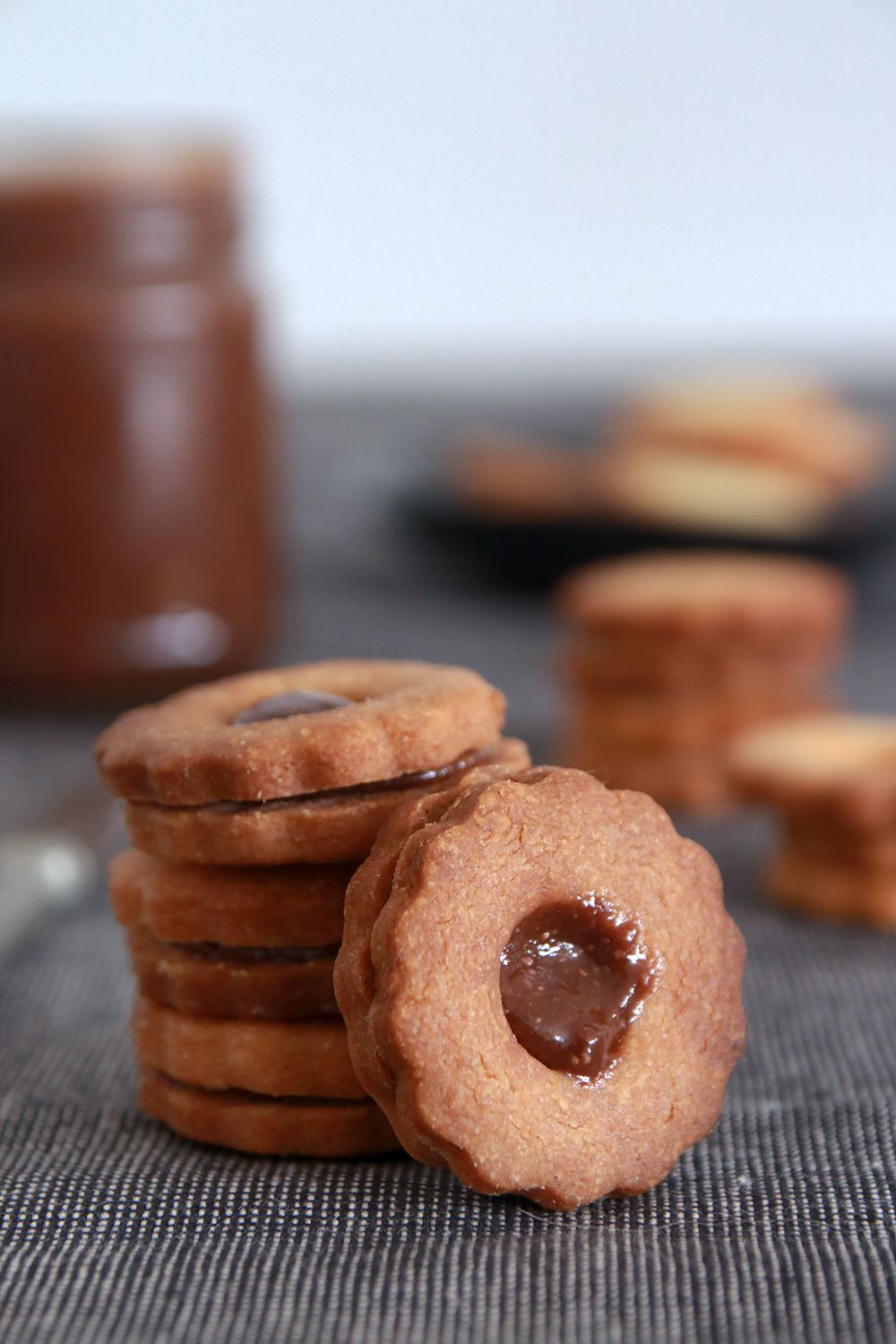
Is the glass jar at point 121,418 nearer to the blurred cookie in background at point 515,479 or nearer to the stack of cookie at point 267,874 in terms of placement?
the blurred cookie in background at point 515,479

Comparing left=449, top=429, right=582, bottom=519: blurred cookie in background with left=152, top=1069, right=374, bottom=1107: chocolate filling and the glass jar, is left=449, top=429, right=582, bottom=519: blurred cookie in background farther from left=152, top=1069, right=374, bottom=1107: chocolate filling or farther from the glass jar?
left=152, top=1069, right=374, bottom=1107: chocolate filling

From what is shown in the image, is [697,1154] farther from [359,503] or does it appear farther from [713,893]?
[359,503]

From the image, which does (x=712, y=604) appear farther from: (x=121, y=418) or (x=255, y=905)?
(x=255, y=905)

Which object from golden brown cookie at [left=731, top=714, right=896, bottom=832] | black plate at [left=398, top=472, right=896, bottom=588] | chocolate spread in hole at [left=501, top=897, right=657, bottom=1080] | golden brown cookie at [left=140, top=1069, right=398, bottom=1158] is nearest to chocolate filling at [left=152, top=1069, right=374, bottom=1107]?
golden brown cookie at [left=140, top=1069, right=398, bottom=1158]

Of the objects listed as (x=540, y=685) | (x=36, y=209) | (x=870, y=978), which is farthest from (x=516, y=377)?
(x=870, y=978)

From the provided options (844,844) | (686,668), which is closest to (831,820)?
(844,844)

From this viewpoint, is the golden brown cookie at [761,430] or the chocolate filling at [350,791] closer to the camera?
the chocolate filling at [350,791]

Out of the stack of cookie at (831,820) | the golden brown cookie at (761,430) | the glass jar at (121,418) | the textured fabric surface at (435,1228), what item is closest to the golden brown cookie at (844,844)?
the stack of cookie at (831,820)
